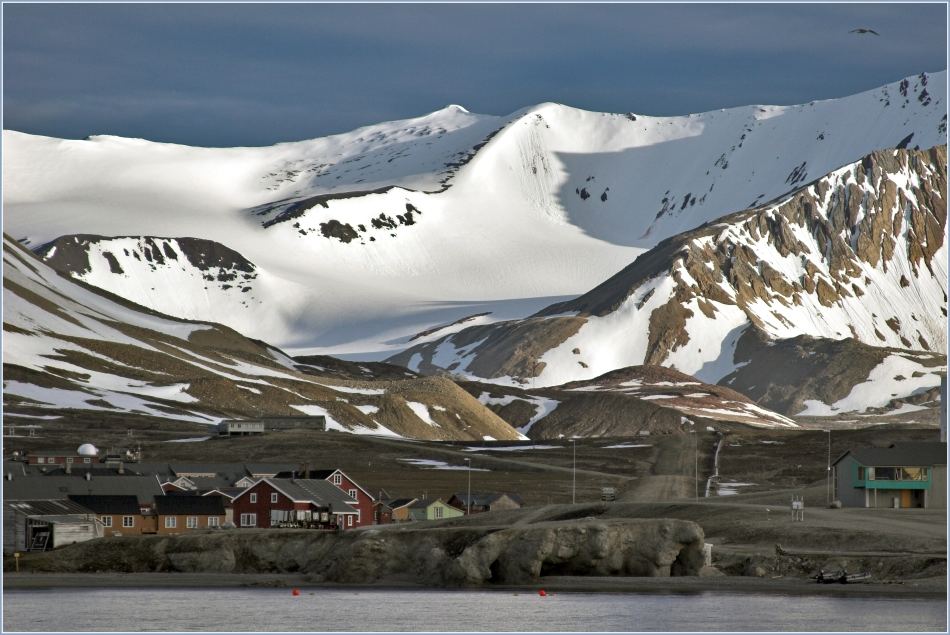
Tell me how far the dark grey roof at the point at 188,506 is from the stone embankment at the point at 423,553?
16413 millimetres

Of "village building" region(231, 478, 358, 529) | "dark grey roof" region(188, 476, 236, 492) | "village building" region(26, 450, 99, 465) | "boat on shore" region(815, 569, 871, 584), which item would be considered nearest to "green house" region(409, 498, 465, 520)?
"village building" region(231, 478, 358, 529)

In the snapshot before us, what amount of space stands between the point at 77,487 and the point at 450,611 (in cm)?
4548

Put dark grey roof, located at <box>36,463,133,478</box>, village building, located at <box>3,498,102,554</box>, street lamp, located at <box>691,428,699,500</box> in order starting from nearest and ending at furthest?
village building, located at <box>3,498,102,554</box> < dark grey roof, located at <box>36,463,133,478</box> < street lamp, located at <box>691,428,699,500</box>

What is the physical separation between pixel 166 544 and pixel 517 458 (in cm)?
9354

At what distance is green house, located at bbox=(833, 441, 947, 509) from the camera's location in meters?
105

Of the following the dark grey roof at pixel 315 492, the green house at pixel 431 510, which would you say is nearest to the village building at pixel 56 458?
the dark grey roof at pixel 315 492

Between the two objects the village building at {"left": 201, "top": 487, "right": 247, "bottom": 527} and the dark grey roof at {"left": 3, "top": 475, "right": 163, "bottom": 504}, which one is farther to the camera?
the village building at {"left": 201, "top": 487, "right": 247, "bottom": 527}

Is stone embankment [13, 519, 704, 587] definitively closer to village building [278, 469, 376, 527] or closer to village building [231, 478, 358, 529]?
village building [231, 478, 358, 529]

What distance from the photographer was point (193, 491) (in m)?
123

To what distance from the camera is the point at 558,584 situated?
82250 mm

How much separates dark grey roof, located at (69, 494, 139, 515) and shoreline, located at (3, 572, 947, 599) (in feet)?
56.9

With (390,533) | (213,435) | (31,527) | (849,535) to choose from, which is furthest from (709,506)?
(213,435)

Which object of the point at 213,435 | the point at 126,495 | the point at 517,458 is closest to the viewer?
the point at 126,495

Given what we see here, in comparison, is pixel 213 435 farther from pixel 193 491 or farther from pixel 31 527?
pixel 31 527
